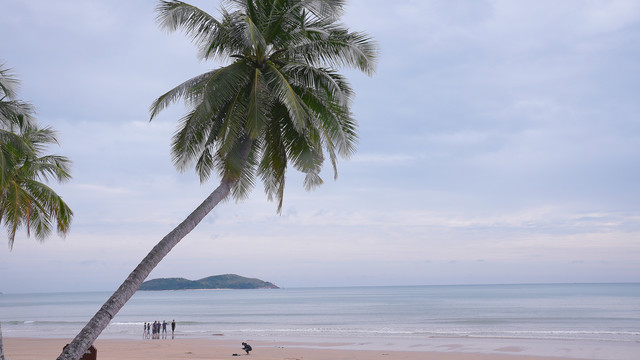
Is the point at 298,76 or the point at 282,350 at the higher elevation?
the point at 298,76

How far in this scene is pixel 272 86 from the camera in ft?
33.6

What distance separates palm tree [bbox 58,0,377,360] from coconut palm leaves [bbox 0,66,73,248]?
113 inches

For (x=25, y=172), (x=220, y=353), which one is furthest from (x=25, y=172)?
(x=220, y=353)

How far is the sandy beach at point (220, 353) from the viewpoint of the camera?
67.2ft

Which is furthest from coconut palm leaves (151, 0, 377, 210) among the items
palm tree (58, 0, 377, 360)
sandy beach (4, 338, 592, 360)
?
sandy beach (4, 338, 592, 360)

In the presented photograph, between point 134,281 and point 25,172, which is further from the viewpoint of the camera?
point 25,172

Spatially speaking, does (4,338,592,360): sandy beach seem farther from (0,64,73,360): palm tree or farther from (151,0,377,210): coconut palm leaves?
(151,0,377,210): coconut palm leaves

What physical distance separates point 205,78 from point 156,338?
24830 millimetres

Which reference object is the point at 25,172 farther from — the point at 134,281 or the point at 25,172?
the point at 134,281

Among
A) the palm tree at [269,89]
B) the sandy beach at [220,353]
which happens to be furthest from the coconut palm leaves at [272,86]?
the sandy beach at [220,353]

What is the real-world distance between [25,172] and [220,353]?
1201cm

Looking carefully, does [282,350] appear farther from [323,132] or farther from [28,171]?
[323,132]

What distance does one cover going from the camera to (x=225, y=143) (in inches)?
390

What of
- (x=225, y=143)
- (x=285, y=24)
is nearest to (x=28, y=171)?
(x=225, y=143)
